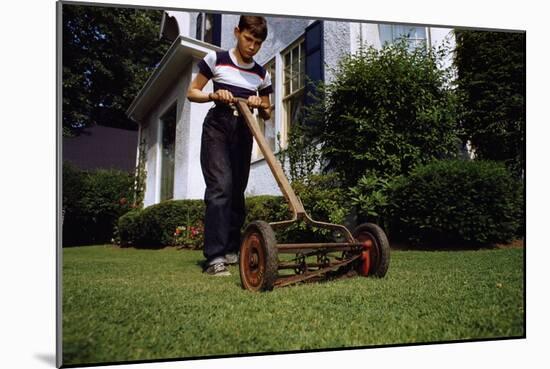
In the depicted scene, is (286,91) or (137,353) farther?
(286,91)

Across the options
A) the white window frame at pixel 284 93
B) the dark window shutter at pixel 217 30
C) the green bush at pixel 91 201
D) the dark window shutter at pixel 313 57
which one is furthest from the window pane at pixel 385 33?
the green bush at pixel 91 201

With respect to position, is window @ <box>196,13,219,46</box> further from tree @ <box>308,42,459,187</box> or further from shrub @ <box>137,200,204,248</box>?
shrub @ <box>137,200,204,248</box>

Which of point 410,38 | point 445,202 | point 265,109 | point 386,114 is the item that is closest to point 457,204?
point 445,202

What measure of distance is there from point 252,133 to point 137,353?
1.28 meters

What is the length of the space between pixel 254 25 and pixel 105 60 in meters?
0.79

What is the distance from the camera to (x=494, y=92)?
3.27 meters

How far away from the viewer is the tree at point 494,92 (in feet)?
10.6

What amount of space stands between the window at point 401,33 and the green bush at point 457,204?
74cm

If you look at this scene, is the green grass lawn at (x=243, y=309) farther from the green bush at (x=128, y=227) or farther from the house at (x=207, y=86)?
the house at (x=207, y=86)

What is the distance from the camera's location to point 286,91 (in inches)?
124

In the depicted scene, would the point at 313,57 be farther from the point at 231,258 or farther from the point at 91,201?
the point at 91,201

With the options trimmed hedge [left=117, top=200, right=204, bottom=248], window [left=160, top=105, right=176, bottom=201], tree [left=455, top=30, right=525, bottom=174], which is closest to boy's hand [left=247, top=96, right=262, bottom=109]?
window [left=160, top=105, right=176, bottom=201]
